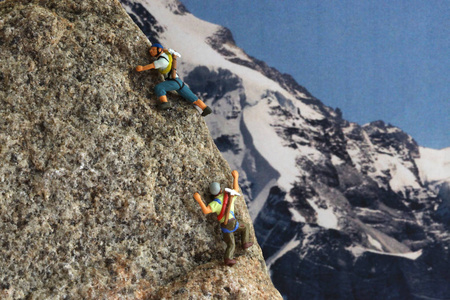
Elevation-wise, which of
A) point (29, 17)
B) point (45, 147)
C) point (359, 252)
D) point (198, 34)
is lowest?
point (359, 252)

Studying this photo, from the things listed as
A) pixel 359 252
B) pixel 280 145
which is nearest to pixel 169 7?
pixel 280 145

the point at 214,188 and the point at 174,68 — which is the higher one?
the point at 174,68

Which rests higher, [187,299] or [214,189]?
[214,189]

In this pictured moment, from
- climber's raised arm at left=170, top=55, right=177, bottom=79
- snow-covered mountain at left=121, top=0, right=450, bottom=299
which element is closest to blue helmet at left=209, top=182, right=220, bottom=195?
climber's raised arm at left=170, top=55, right=177, bottom=79

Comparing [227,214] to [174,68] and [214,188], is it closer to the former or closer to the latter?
[214,188]

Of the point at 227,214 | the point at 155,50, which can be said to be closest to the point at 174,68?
the point at 155,50

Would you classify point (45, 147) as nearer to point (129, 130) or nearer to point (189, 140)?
point (129, 130)

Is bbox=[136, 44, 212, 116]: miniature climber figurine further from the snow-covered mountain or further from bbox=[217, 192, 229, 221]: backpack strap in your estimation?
the snow-covered mountain
